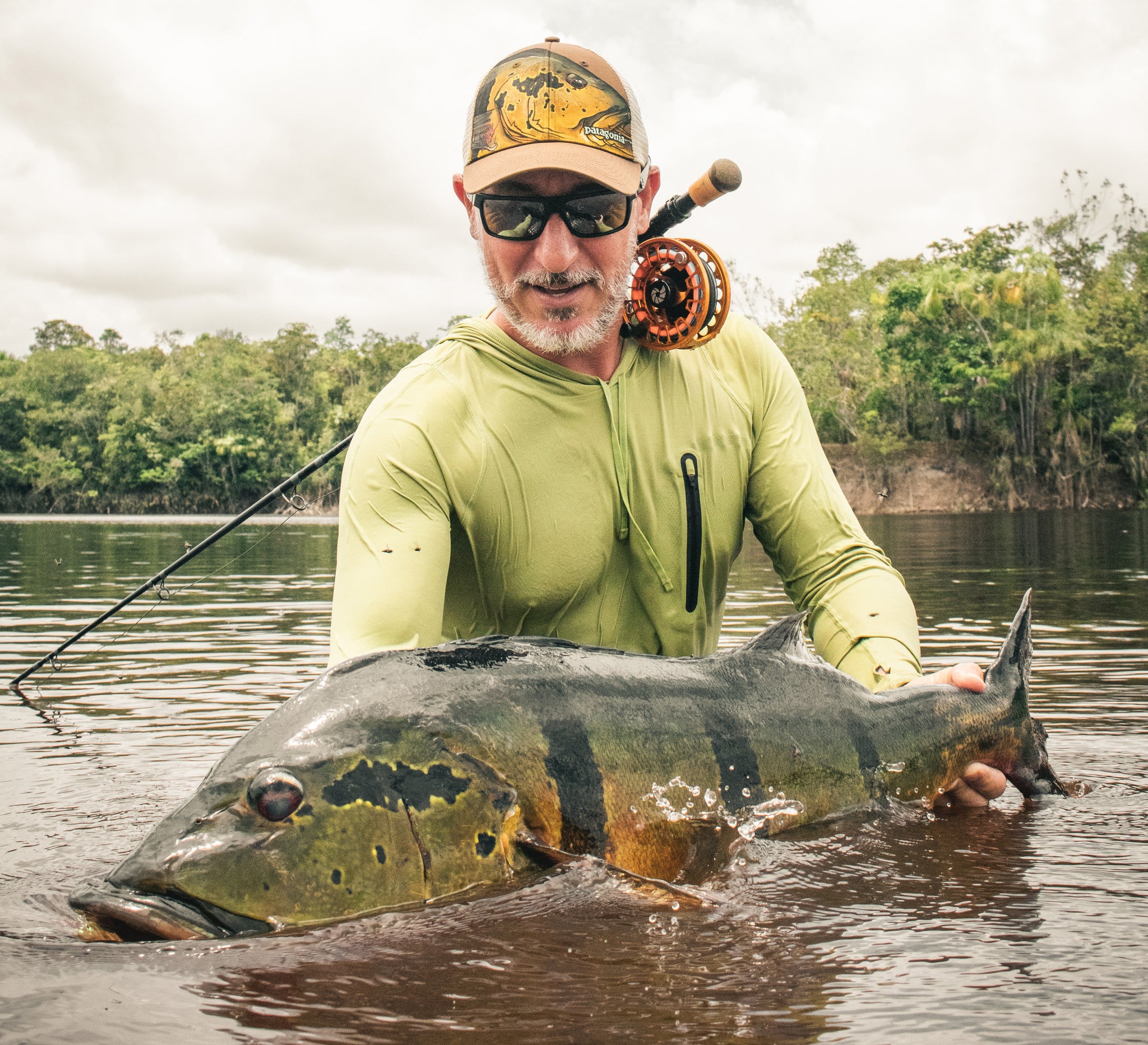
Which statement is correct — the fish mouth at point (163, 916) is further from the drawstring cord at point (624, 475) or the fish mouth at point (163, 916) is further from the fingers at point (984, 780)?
the fingers at point (984, 780)

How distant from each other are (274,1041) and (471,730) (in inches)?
27.8

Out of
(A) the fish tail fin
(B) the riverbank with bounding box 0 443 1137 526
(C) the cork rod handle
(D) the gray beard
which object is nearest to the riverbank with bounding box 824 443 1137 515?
(B) the riverbank with bounding box 0 443 1137 526

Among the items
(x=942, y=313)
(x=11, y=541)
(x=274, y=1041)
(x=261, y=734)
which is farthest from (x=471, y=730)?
(x=942, y=313)

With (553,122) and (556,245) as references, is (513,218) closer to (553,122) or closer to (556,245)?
(556,245)

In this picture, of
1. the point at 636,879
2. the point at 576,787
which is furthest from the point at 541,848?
the point at 636,879

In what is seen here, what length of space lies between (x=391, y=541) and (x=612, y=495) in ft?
2.70

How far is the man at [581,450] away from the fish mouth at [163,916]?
1.04 meters

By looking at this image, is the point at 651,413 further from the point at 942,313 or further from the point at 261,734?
the point at 942,313

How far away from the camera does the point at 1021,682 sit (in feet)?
11.0

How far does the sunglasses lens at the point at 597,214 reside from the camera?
3.51 m

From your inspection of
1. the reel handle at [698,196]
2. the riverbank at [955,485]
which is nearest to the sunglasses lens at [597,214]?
the reel handle at [698,196]

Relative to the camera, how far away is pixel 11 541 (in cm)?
3275

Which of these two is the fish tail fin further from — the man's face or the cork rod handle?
the cork rod handle

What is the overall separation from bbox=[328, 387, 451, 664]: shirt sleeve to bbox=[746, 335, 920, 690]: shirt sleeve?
3.82 feet
